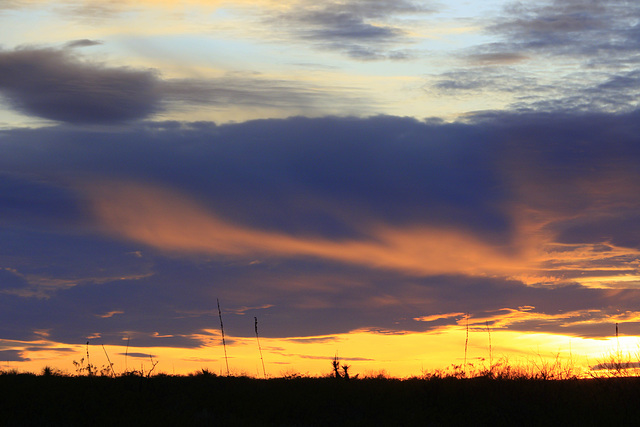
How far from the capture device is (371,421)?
15875 mm

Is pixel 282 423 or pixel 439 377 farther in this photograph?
pixel 439 377

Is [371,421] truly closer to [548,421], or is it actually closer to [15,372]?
[548,421]

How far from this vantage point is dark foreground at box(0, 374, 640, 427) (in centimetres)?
1584

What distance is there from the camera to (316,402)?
17.0m

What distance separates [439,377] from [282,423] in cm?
Result: 514

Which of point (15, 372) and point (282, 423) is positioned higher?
point (15, 372)

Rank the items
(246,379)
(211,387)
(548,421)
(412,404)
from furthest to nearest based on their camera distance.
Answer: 1. (246,379)
2. (211,387)
3. (412,404)
4. (548,421)

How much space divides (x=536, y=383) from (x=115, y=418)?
34.8 feet

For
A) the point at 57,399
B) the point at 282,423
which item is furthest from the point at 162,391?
the point at 282,423

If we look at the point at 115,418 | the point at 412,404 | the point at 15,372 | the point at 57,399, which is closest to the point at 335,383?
the point at 412,404

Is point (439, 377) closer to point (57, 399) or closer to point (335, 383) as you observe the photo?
point (335, 383)

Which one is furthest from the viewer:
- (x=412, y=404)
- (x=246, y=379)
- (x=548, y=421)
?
(x=246, y=379)

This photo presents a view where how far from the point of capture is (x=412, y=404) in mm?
16844

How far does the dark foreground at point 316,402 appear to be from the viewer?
15.8 meters
